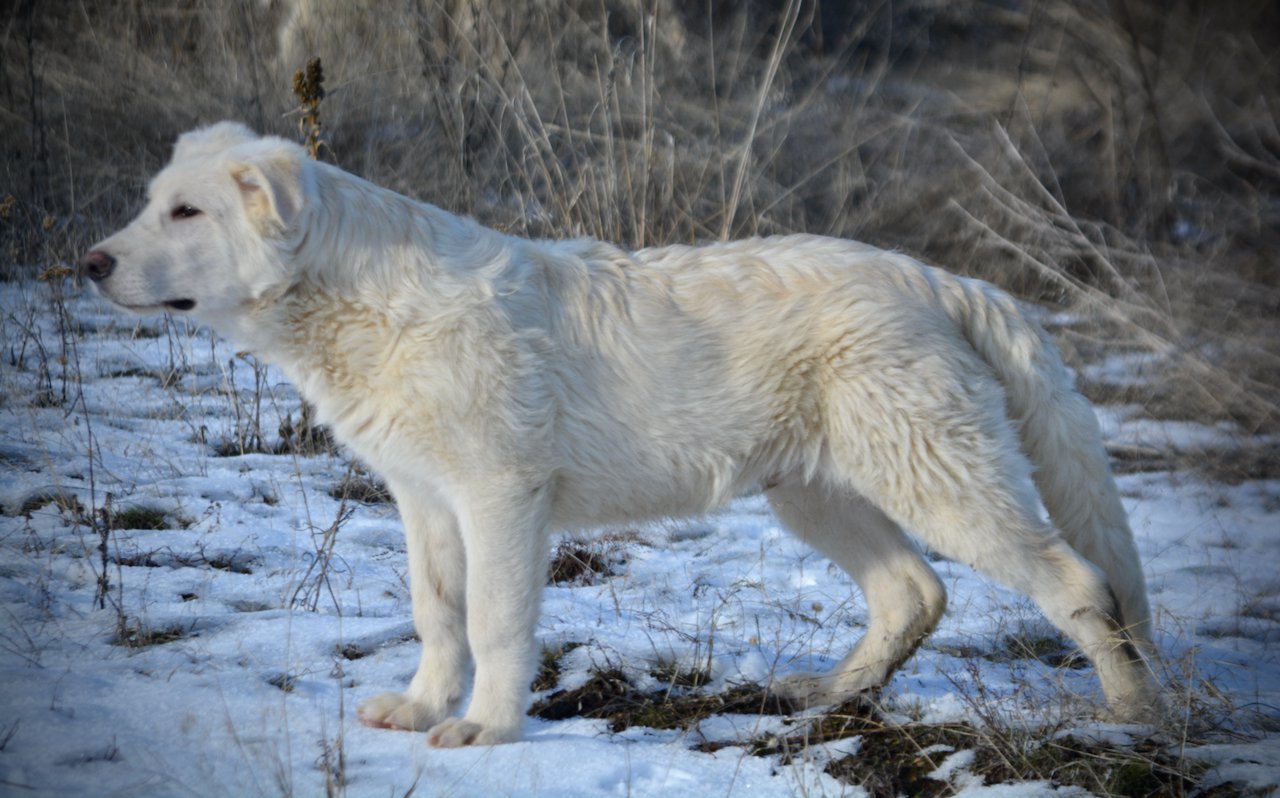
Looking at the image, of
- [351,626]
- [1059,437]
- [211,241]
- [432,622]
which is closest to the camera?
[211,241]

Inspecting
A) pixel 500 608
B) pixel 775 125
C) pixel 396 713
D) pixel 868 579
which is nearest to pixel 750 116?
pixel 775 125

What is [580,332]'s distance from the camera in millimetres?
3770

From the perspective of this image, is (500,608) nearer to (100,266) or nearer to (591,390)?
(591,390)

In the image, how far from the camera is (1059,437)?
378 cm

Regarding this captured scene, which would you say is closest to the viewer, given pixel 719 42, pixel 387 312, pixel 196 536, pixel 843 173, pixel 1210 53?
pixel 387 312

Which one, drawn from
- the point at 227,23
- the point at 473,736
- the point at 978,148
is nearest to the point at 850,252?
the point at 473,736

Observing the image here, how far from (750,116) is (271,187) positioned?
8116 mm

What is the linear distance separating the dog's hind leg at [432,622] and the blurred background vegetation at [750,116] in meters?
4.01

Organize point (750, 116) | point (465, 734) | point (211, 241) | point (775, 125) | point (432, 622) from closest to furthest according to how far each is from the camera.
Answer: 1. point (465, 734)
2. point (211, 241)
3. point (432, 622)
4. point (775, 125)
5. point (750, 116)

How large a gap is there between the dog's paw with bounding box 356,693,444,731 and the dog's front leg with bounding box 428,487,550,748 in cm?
16

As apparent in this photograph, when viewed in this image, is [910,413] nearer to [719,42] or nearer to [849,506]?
[849,506]

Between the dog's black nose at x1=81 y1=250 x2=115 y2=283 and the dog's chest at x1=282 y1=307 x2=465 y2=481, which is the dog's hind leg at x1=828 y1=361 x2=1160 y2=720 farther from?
the dog's black nose at x1=81 y1=250 x2=115 y2=283

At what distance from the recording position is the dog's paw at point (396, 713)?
11.2 ft

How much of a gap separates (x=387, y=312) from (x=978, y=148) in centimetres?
876
